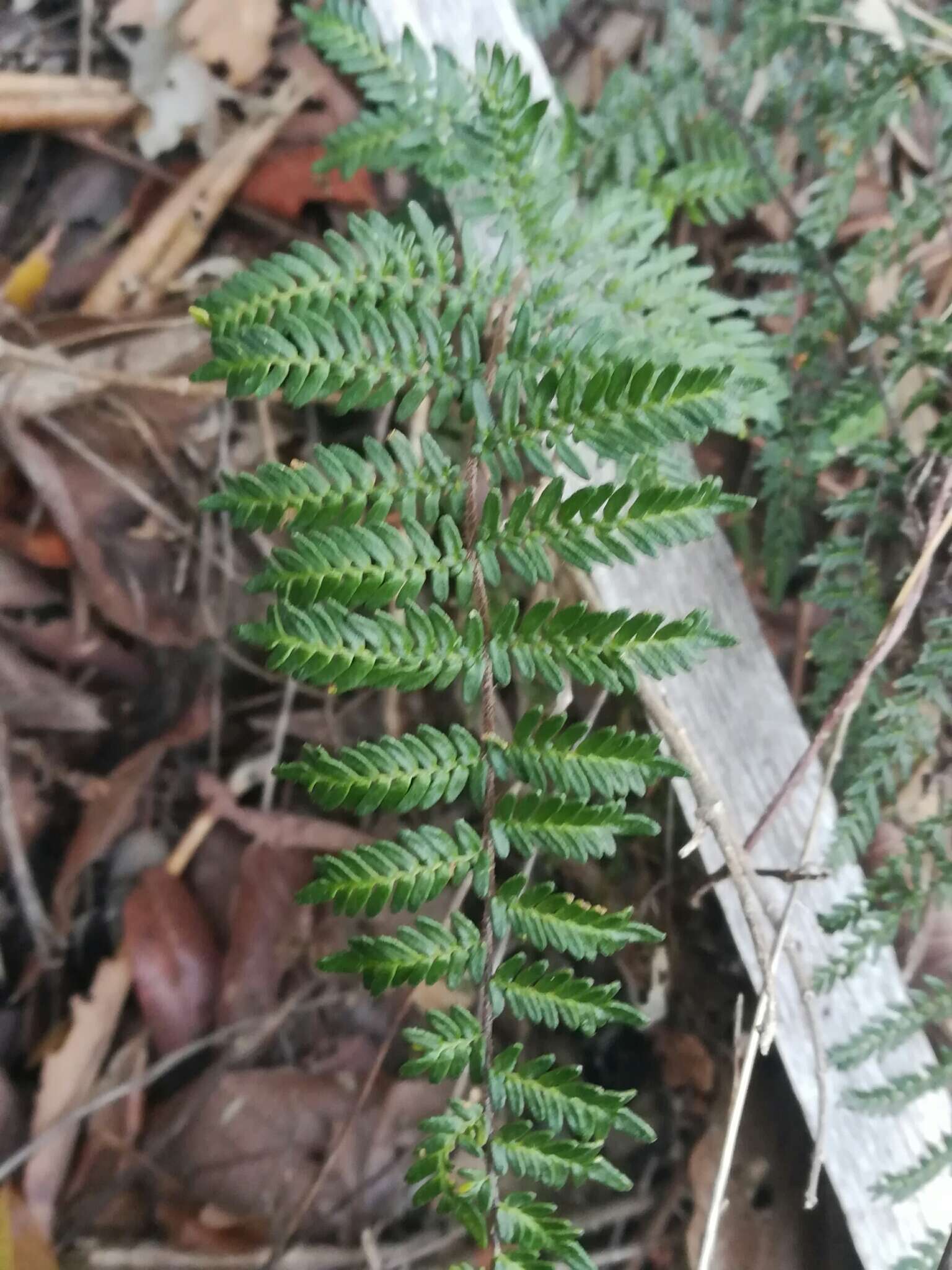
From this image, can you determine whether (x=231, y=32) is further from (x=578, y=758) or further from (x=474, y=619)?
(x=578, y=758)

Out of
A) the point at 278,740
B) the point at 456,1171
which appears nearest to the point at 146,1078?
the point at 278,740

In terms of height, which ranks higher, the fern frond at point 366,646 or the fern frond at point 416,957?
the fern frond at point 366,646

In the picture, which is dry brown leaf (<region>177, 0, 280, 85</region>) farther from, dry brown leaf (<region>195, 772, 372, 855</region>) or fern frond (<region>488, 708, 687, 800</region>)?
fern frond (<region>488, 708, 687, 800</region>)

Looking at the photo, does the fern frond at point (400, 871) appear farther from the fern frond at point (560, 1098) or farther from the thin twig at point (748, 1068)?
the thin twig at point (748, 1068)

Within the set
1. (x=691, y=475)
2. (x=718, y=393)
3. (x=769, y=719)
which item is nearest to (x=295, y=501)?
(x=718, y=393)

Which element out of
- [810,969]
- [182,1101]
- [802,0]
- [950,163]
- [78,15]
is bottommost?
[182,1101]

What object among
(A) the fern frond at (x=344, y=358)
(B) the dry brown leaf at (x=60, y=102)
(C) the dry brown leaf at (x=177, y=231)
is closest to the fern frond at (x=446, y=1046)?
(A) the fern frond at (x=344, y=358)

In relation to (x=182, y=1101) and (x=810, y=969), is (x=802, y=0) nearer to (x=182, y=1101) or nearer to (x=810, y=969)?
(x=810, y=969)
